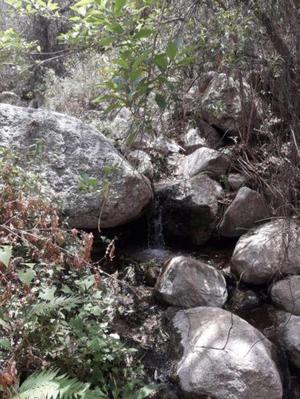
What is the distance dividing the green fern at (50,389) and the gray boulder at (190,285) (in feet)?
5.54

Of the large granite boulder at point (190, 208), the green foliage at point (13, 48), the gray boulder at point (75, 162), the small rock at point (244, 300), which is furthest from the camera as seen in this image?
the large granite boulder at point (190, 208)

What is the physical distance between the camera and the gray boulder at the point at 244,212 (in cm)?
497

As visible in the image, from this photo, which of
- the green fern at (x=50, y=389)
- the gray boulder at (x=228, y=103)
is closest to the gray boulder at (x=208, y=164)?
the gray boulder at (x=228, y=103)

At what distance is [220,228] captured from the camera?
513 centimetres

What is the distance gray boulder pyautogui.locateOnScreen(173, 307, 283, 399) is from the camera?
2885 millimetres

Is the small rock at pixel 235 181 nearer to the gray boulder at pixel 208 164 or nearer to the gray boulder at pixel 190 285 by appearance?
the gray boulder at pixel 208 164

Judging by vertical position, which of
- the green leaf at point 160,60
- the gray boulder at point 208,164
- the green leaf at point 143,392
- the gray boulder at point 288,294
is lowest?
the gray boulder at point 288,294

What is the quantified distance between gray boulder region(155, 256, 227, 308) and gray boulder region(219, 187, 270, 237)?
40.1 inches

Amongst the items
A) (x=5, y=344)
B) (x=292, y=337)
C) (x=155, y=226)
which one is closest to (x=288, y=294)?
(x=292, y=337)

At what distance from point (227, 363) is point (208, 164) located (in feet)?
10.2

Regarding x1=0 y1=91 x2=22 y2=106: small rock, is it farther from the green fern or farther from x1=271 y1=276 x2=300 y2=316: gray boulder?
the green fern

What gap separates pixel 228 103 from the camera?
5496 millimetres

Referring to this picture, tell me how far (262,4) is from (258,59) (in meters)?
0.40

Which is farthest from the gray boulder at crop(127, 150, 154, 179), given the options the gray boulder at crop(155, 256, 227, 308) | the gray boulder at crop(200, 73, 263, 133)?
the gray boulder at crop(155, 256, 227, 308)
